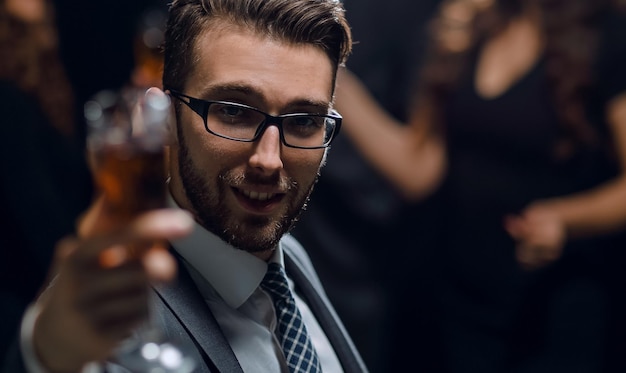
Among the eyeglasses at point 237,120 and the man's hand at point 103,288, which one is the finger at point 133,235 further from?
the eyeglasses at point 237,120

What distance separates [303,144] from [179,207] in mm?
184

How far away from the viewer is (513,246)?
2.73 meters

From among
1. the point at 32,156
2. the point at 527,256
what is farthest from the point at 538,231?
the point at 32,156

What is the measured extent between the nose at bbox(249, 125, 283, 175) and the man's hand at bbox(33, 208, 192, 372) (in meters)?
0.28

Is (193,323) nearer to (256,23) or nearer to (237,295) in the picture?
(237,295)

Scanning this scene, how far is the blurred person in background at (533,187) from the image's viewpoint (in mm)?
2635

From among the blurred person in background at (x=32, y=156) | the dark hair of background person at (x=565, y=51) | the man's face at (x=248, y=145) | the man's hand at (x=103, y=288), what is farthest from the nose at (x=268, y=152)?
the dark hair of background person at (x=565, y=51)

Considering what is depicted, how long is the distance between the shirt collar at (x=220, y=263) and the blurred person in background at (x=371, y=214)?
1683mm

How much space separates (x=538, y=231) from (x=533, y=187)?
0.14m

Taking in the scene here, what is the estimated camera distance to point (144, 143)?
0.86m

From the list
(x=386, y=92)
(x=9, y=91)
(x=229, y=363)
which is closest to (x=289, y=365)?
(x=229, y=363)

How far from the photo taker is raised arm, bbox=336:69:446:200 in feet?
9.38

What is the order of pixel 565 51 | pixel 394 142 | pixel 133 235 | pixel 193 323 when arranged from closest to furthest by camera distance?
1. pixel 133 235
2. pixel 193 323
3. pixel 565 51
4. pixel 394 142

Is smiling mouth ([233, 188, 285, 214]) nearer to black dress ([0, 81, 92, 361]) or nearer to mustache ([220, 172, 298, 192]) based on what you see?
mustache ([220, 172, 298, 192])
